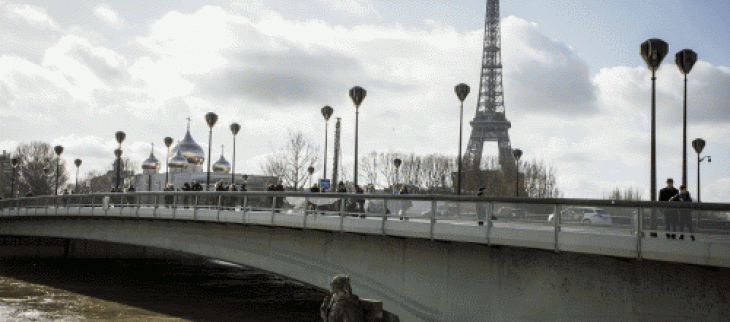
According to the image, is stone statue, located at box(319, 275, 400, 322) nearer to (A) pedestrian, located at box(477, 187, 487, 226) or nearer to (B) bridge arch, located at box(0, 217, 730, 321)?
(B) bridge arch, located at box(0, 217, 730, 321)

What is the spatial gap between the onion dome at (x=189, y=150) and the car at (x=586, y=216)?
90.4m

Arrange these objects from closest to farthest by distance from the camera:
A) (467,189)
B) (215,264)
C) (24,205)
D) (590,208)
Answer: (590,208) < (24,205) < (215,264) < (467,189)

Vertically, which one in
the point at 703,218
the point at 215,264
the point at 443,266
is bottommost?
the point at 215,264

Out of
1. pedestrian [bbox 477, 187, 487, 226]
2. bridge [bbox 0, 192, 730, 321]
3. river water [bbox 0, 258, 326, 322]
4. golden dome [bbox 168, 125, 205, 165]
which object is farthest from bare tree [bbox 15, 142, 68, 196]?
pedestrian [bbox 477, 187, 487, 226]

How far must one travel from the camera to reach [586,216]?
13.5 meters

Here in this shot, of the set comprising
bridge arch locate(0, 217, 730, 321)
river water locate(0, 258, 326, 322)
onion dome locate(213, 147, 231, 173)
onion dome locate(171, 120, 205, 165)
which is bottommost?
river water locate(0, 258, 326, 322)

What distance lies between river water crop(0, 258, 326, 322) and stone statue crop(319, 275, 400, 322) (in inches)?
642

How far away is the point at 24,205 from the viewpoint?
134ft

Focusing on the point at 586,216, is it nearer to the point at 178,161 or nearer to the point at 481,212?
the point at 481,212

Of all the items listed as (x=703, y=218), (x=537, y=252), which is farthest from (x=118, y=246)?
(x=703, y=218)

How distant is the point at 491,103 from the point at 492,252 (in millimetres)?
93557

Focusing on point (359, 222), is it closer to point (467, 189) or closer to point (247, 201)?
point (247, 201)

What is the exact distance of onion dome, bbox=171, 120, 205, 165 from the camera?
99562 millimetres

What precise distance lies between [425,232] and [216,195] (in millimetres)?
11317
